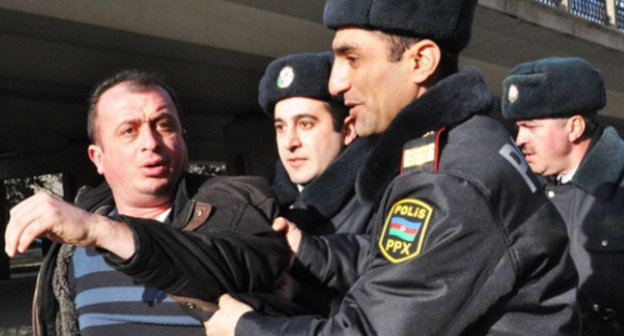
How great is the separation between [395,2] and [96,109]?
48.1 inches

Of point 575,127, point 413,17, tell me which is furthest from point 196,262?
point 575,127

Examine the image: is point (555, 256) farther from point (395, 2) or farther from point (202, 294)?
point (202, 294)

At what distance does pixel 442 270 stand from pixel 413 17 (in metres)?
0.63

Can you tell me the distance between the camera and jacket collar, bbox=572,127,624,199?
387 centimetres

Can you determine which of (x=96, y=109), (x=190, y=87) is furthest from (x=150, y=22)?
(x=96, y=109)

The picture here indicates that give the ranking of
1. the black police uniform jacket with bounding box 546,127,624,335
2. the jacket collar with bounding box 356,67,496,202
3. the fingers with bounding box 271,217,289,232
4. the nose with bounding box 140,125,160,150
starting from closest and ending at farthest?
1. the jacket collar with bounding box 356,67,496,202
2. the fingers with bounding box 271,217,289,232
3. the nose with bounding box 140,125,160,150
4. the black police uniform jacket with bounding box 546,127,624,335

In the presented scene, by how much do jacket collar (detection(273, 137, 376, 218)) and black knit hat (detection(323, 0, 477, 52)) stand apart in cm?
80

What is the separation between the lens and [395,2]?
6.64 ft

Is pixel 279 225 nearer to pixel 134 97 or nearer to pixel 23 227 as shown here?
pixel 134 97

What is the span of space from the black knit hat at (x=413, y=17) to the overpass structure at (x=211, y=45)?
8.47 metres

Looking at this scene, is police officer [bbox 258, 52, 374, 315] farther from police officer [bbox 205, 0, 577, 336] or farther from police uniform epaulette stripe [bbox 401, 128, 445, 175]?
police uniform epaulette stripe [bbox 401, 128, 445, 175]

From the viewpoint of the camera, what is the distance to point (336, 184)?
2.96 metres

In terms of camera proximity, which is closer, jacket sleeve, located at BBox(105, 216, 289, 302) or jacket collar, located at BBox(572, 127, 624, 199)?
jacket sleeve, located at BBox(105, 216, 289, 302)

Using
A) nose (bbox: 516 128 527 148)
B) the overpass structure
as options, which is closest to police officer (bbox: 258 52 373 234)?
nose (bbox: 516 128 527 148)
